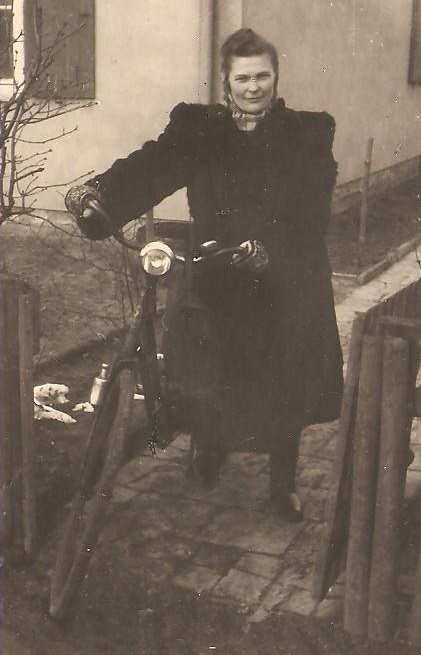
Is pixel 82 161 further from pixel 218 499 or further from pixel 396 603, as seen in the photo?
pixel 396 603

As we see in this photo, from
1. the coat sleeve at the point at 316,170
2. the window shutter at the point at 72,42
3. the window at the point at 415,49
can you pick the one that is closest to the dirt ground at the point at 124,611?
the coat sleeve at the point at 316,170

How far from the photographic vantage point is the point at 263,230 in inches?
161

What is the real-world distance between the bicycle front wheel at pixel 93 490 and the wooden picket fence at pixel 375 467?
775 millimetres

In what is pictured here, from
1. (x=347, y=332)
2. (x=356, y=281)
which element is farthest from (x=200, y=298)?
(x=356, y=281)

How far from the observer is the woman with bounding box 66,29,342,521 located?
13.1 feet

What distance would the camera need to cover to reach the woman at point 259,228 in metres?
4.00

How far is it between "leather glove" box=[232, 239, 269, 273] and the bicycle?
0.08 feet

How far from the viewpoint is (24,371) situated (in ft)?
12.4

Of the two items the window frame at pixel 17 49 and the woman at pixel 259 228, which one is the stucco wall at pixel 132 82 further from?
the woman at pixel 259 228

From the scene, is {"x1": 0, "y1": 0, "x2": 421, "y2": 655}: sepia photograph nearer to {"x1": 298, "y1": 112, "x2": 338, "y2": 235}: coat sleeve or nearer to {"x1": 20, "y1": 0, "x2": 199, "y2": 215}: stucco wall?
{"x1": 298, "y1": 112, "x2": 338, "y2": 235}: coat sleeve

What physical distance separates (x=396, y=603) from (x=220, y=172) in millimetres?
1847

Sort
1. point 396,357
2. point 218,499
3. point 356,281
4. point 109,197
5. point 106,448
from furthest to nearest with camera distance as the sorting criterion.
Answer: point 356,281 < point 218,499 < point 109,197 < point 106,448 < point 396,357

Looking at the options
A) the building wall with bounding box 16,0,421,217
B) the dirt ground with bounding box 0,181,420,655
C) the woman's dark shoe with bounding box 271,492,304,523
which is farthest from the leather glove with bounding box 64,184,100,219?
the building wall with bounding box 16,0,421,217

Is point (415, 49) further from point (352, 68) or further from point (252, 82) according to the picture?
point (252, 82)
